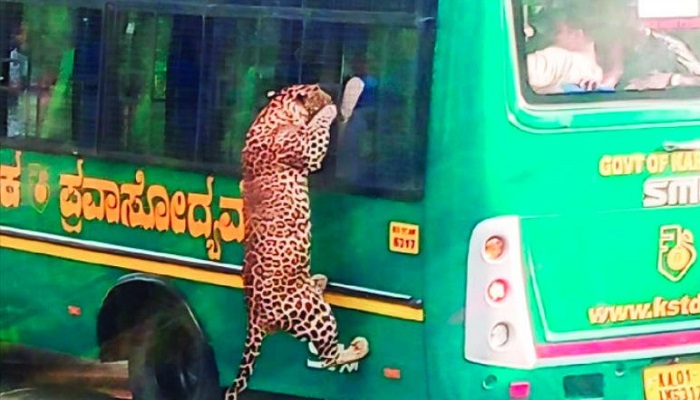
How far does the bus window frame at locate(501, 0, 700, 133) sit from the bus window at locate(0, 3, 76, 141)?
9.46 feet

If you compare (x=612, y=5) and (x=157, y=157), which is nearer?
(x=612, y=5)

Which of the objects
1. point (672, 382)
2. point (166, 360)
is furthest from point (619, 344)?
point (166, 360)

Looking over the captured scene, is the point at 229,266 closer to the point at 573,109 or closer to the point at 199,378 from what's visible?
the point at 199,378

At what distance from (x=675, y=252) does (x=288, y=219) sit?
1.74 m

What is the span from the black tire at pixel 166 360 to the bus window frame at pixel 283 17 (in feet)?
2.61

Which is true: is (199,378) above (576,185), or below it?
below

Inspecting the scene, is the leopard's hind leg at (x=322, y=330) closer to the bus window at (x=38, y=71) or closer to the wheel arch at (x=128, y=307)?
the wheel arch at (x=128, y=307)

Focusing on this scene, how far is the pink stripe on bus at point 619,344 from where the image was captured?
8.34 meters

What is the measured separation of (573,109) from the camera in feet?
27.5

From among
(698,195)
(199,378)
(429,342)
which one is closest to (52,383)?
(199,378)

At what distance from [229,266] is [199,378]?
0.70 meters

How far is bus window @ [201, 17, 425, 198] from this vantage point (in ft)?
27.8

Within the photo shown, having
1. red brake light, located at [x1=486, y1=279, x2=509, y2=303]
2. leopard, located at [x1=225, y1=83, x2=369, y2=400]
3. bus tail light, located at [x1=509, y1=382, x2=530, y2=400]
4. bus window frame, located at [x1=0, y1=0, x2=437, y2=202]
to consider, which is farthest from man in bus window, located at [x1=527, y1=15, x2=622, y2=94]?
bus tail light, located at [x1=509, y1=382, x2=530, y2=400]

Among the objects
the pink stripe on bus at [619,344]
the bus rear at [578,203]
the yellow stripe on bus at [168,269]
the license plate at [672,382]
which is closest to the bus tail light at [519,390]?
the bus rear at [578,203]
